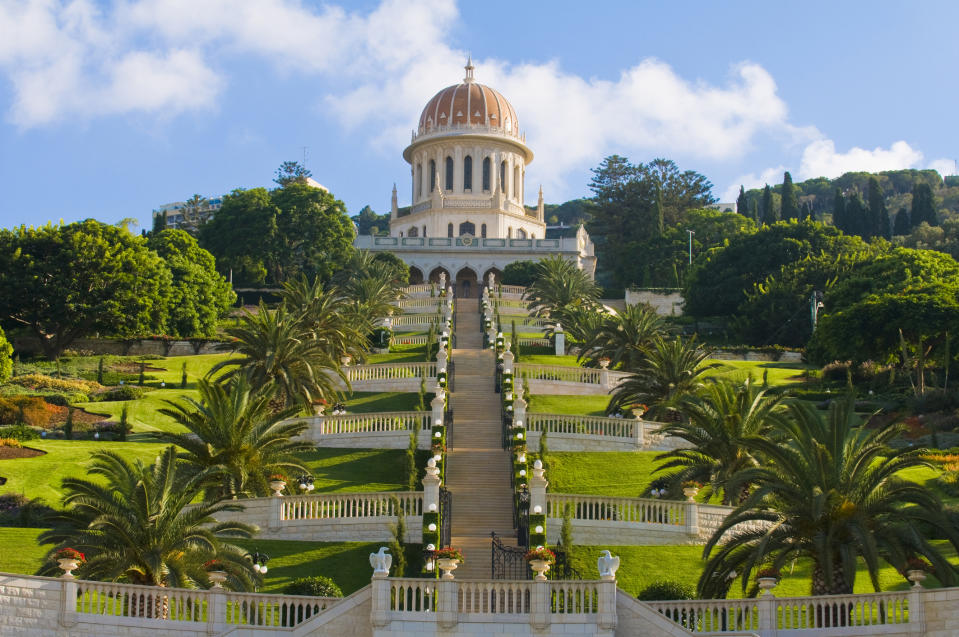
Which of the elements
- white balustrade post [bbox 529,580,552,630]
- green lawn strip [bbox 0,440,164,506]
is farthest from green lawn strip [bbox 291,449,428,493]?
white balustrade post [bbox 529,580,552,630]

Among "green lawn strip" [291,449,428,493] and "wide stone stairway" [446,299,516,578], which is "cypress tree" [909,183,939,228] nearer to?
"wide stone stairway" [446,299,516,578]

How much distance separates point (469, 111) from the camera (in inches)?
4072

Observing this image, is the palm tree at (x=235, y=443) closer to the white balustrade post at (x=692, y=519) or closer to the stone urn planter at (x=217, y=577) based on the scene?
the stone urn planter at (x=217, y=577)

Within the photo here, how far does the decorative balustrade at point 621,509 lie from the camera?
29.5 metres

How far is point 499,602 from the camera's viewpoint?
72.3 feet

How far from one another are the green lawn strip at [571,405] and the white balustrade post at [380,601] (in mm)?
19344

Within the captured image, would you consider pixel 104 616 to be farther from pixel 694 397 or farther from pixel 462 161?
pixel 462 161

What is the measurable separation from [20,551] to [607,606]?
13.8 metres

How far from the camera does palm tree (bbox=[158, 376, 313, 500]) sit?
29906mm

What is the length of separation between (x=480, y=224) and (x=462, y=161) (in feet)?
21.0

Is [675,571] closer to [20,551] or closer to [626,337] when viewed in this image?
[20,551]

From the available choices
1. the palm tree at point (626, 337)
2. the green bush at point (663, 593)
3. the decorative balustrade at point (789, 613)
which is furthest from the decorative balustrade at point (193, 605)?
the palm tree at point (626, 337)

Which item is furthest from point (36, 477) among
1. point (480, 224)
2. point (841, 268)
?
point (480, 224)

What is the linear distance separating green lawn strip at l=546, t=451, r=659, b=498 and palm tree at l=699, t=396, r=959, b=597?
8766 millimetres
